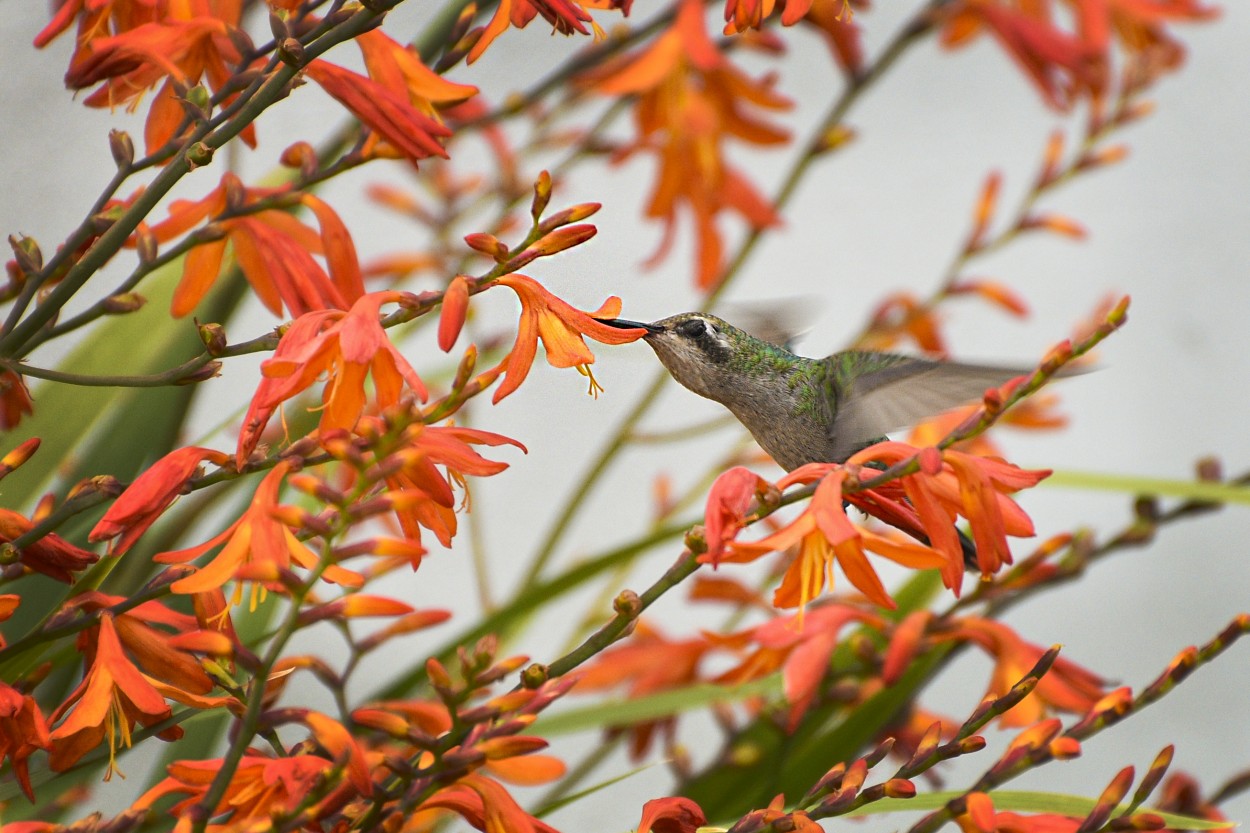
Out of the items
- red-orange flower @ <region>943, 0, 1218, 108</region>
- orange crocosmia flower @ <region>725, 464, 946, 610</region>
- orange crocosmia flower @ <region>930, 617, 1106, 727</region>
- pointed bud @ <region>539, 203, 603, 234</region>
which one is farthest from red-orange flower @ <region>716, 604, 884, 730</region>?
red-orange flower @ <region>943, 0, 1218, 108</region>

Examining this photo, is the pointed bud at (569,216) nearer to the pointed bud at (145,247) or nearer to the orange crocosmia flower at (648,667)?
the pointed bud at (145,247)

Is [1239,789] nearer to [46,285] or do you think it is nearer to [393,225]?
[46,285]

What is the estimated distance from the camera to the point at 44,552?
41 cm

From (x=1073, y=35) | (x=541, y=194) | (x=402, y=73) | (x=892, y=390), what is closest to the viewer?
(x=541, y=194)

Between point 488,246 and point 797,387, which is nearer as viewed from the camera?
point 488,246

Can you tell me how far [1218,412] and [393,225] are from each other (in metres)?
1.16

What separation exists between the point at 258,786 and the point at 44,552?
3.8 inches

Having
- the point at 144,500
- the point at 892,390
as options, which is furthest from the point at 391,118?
the point at 892,390

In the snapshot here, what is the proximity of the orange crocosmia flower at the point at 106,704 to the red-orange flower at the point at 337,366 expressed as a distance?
2.9 inches

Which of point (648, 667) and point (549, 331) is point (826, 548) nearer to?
point (549, 331)

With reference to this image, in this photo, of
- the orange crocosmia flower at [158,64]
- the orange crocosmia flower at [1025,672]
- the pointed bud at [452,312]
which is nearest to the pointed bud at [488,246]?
the pointed bud at [452,312]

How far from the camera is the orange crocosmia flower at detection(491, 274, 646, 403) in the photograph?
15.8 inches

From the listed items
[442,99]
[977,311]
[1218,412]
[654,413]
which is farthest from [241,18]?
[1218,412]

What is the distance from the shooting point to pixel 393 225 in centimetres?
137
